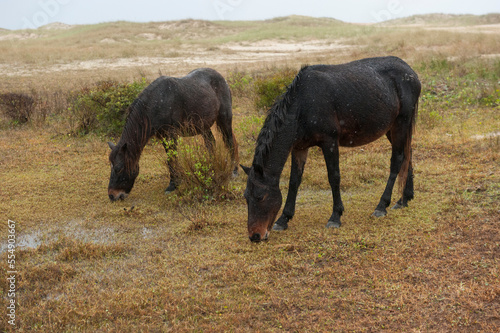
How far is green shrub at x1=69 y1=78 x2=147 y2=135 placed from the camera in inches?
445

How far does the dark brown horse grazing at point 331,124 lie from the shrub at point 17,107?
10.0 metres

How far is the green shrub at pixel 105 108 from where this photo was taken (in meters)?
11.3

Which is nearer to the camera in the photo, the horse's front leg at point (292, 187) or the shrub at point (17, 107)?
the horse's front leg at point (292, 187)

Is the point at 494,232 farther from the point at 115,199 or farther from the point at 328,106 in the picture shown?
the point at 115,199

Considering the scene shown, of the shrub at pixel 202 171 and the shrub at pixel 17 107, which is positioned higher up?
the shrub at pixel 17 107

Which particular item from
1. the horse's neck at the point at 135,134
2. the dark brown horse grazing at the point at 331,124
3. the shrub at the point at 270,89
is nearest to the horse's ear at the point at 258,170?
the dark brown horse grazing at the point at 331,124

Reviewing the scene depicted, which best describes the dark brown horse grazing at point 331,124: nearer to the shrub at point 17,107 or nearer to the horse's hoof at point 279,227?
the horse's hoof at point 279,227

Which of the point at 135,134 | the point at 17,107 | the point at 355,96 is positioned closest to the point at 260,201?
the point at 355,96

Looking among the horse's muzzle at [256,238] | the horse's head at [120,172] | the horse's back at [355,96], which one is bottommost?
the horse's muzzle at [256,238]

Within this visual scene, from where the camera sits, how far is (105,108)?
1136 centimetres

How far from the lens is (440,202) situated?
21.2 ft

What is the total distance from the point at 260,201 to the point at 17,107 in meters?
10.5

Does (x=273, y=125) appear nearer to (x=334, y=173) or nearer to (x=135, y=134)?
(x=334, y=173)

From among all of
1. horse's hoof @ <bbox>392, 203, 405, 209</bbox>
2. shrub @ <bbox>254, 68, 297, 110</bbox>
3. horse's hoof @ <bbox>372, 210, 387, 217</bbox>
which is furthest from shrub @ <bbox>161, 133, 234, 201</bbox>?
shrub @ <bbox>254, 68, 297, 110</bbox>
